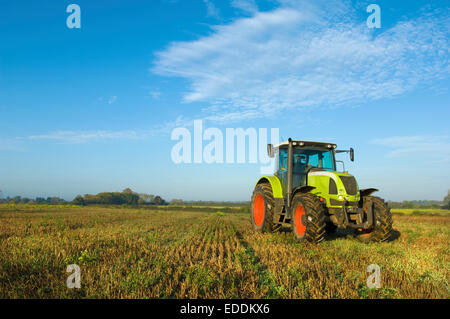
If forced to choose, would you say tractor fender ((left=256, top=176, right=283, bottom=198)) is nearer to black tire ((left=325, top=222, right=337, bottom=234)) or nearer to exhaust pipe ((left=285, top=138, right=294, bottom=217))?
exhaust pipe ((left=285, top=138, right=294, bottom=217))

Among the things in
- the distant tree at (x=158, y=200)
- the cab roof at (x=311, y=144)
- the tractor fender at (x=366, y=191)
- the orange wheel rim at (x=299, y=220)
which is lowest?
the distant tree at (x=158, y=200)

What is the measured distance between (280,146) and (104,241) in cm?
628

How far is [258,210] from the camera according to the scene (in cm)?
1051

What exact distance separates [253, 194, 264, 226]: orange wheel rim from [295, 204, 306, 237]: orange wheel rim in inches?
96.6

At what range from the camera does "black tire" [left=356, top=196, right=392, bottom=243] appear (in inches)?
290

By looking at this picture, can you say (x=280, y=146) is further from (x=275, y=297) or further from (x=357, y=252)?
(x=275, y=297)

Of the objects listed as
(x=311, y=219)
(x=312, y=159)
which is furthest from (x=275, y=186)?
(x=311, y=219)

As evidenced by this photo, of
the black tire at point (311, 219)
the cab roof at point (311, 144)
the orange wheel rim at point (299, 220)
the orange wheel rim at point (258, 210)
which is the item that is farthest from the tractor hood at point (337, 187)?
the orange wheel rim at point (258, 210)

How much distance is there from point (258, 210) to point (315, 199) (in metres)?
3.65

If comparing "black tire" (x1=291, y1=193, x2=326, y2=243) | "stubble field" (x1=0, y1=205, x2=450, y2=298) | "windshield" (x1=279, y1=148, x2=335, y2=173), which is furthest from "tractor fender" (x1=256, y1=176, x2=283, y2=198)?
"stubble field" (x1=0, y1=205, x2=450, y2=298)

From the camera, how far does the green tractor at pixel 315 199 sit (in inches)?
283

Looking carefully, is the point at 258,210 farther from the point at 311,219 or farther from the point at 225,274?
the point at 225,274

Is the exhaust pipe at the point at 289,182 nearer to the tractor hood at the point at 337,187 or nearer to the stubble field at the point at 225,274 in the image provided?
the tractor hood at the point at 337,187
